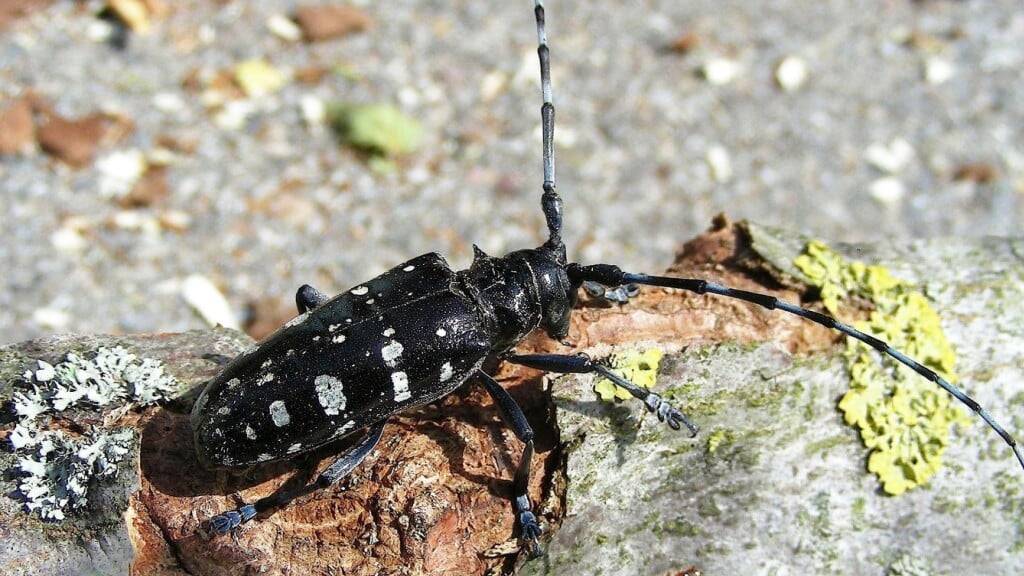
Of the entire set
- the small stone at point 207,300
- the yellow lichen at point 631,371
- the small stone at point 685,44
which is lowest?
the yellow lichen at point 631,371

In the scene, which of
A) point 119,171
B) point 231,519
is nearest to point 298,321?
point 231,519

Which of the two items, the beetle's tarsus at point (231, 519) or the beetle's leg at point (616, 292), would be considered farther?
the beetle's leg at point (616, 292)

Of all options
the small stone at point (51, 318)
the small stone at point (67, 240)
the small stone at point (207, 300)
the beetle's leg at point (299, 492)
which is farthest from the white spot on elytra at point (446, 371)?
the small stone at point (67, 240)

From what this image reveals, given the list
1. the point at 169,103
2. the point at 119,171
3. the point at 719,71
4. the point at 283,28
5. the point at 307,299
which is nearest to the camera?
the point at 307,299

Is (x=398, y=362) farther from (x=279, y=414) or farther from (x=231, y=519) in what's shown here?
(x=231, y=519)

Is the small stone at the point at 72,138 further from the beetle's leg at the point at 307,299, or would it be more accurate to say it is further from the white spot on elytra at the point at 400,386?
the white spot on elytra at the point at 400,386

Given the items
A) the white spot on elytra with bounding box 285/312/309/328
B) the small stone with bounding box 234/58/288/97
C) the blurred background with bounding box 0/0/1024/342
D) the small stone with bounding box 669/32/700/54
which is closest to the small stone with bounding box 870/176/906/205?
the blurred background with bounding box 0/0/1024/342
